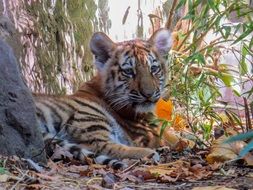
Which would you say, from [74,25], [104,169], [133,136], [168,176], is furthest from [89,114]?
[74,25]

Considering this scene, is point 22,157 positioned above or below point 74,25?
below

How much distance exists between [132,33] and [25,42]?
2443mm

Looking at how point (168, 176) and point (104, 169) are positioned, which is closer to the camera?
point (168, 176)

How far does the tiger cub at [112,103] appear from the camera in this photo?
3822 millimetres

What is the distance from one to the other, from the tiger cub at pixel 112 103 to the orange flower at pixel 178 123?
588mm

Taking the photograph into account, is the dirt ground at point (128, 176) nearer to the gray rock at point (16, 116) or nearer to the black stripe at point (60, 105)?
the gray rock at point (16, 116)

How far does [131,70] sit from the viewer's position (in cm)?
413

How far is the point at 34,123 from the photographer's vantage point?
10.2 feet

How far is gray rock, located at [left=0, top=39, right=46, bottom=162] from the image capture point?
3008mm

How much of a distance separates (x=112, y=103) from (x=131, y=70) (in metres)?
0.27

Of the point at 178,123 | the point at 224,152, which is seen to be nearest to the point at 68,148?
the point at 224,152

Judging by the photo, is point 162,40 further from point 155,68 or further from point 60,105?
point 60,105

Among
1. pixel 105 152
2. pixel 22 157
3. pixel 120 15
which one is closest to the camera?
pixel 22 157

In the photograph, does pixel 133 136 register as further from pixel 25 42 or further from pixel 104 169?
pixel 25 42
